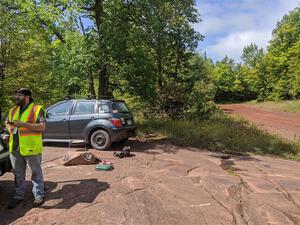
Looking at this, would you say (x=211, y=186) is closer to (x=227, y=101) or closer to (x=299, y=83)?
(x=299, y=83)

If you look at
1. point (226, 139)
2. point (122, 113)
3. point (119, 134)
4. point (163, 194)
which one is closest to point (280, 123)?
point (226, 139)

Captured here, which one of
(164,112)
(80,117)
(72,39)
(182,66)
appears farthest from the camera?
(182,66)

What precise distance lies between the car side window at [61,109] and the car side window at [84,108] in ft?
0.96

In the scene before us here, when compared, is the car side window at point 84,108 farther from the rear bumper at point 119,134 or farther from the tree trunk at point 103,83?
the tree trunk at point 103,83

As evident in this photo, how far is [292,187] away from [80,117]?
6.33 metres

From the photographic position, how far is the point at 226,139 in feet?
35.3

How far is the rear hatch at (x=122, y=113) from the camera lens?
29.4 ft

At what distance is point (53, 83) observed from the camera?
13164mm

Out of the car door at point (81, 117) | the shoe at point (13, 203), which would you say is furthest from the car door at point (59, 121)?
the shoe at point (13, 203)

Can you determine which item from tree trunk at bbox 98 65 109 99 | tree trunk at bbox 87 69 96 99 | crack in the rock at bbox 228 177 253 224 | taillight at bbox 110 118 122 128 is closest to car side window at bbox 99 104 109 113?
taillight at bbox 110 118 122 128

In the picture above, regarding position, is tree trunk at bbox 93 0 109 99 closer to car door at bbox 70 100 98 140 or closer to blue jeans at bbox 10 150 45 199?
car door at bbox 70 100 98 140

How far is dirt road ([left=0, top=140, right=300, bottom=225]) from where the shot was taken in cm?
415

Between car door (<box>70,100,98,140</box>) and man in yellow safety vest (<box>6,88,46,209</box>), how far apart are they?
14.6 ft

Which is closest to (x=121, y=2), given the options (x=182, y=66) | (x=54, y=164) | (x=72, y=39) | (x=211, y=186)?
(x=72, y=39)
